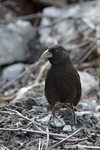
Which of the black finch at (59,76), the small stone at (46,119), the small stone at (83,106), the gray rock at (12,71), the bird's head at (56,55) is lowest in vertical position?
the gray rock at (12,71)

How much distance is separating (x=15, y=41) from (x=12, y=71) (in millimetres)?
1115

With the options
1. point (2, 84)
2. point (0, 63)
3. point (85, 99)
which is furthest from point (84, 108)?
point (0, 63)

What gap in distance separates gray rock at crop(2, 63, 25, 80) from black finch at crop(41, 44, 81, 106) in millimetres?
3129

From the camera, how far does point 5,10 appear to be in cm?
966

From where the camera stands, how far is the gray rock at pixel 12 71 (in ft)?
24.6

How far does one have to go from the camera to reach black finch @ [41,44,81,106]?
4.23 m

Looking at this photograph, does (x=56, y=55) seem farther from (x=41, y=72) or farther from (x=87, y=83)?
(x=41, y=72)

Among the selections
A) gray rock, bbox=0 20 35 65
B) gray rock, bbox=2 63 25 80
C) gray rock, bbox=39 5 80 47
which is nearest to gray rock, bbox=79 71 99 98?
gray rock, bbox=2 63 25 80

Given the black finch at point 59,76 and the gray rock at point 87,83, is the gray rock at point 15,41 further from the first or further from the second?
the black finch at point 59,76

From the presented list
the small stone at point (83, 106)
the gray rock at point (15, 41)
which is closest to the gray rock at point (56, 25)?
the gray rock at point (15, 41)

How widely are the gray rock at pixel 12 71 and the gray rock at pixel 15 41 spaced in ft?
0.93

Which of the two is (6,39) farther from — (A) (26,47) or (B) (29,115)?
(B) (29,115)

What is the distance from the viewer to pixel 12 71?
7.61 metres

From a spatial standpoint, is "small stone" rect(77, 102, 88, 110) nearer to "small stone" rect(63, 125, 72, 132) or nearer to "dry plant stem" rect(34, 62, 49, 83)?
"small stone" rect(63, 125, 72, 132)
